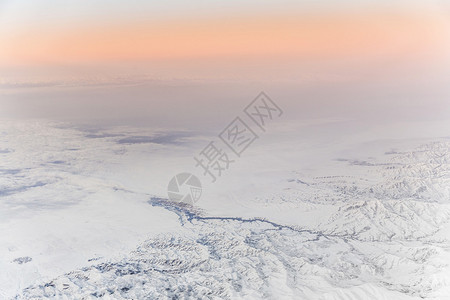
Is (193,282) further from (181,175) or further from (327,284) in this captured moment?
(181,175)

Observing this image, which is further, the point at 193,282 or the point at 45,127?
the point at 45,127

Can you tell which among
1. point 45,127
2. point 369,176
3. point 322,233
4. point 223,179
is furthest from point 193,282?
point 45,127

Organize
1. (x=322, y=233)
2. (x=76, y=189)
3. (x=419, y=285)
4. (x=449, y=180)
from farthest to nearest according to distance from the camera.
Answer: (x=76, y=189) → (x=449, y=180) → (x=322, y=233) → (x=419, y=285)

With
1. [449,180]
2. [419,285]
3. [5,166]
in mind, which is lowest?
[5,166]

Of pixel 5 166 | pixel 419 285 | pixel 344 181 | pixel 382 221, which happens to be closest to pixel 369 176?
pixel 344 181

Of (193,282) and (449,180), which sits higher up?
(449,180)

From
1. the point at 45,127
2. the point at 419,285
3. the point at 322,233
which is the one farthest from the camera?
the point at 45,127
